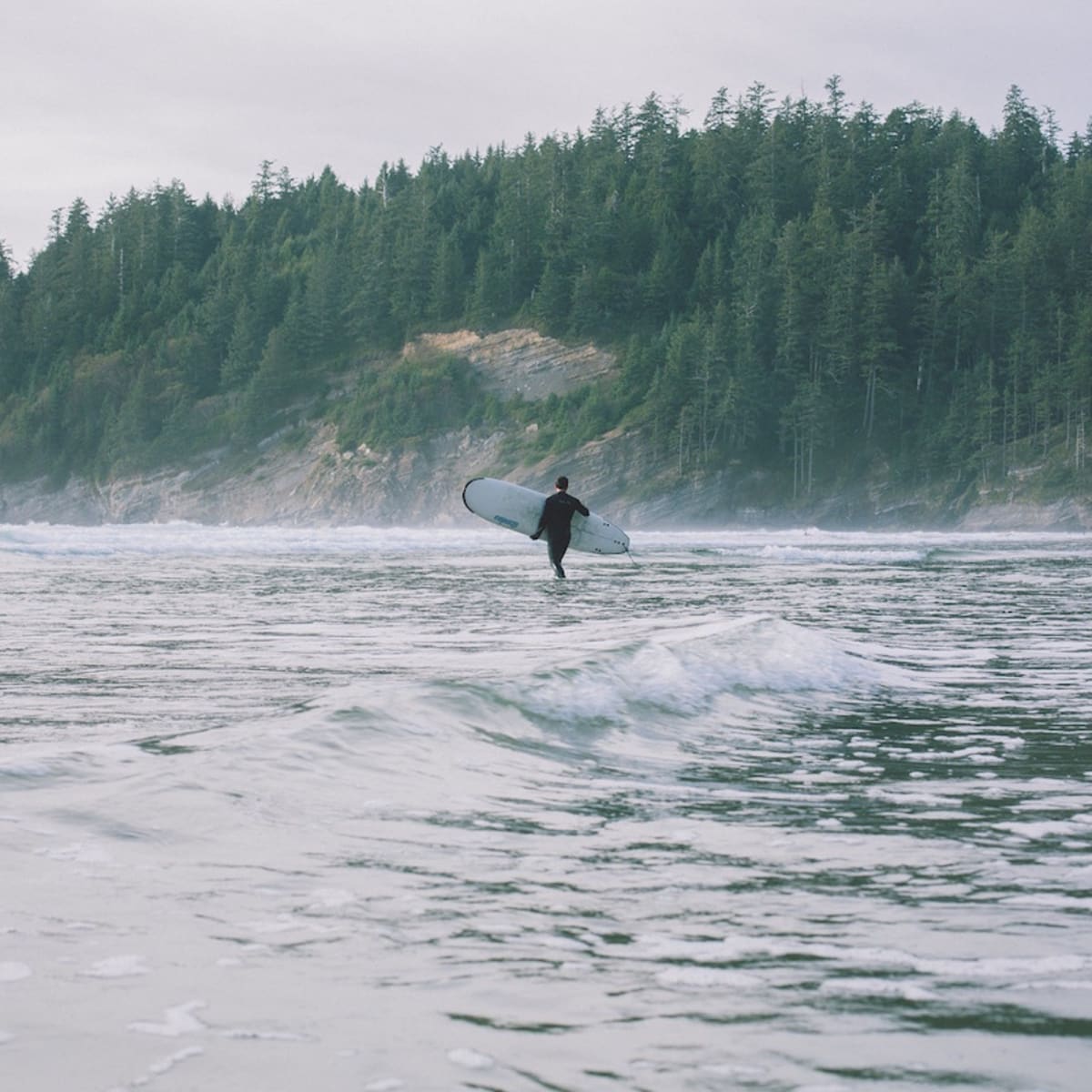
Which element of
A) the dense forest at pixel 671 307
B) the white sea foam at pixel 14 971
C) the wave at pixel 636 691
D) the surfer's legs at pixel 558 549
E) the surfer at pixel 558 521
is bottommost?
the white sea foam at pixel 14 971

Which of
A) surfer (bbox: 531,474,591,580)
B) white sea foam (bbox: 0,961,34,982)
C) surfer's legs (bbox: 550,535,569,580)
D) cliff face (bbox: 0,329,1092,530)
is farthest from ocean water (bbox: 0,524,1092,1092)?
cliff face (bbox: 0,329,1092,530)

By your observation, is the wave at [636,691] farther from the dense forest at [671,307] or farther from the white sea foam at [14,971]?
the dense forest at [671,307]

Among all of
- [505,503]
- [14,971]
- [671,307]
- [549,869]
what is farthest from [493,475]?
[14,971]

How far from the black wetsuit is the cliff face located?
56231mm

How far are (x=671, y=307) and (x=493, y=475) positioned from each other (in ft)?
70.0

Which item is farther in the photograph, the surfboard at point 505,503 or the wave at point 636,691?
the surfboard at point 505,503

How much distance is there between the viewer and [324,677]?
35.3 feet

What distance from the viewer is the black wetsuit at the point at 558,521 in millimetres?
23812

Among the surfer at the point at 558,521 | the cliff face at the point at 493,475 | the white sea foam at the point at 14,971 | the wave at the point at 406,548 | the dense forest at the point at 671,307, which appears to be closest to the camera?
the white sea foam at the point at 14,971

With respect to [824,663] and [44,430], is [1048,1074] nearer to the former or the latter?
[824,663]

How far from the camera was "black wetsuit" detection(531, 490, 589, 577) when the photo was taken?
2381cm

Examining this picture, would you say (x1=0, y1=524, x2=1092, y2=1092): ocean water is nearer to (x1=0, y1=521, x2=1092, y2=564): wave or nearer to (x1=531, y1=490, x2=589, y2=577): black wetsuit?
(x1=531, y1=490, x2=589, y2=577): black wetsuit

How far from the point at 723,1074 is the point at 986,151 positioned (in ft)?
376

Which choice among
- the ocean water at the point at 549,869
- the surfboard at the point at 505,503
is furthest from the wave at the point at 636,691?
the surfboard at the point at 505,503
